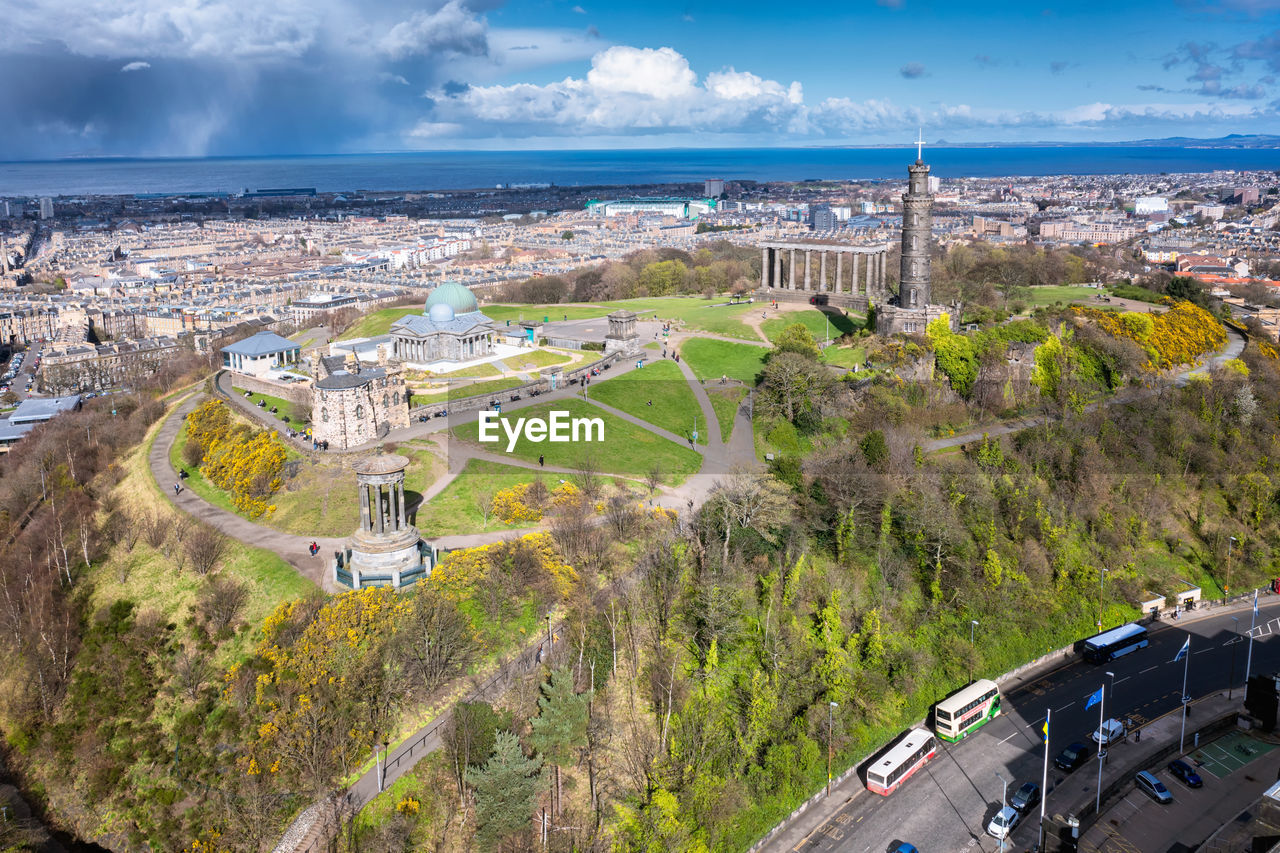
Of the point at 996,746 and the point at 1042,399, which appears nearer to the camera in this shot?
the point at 996,746

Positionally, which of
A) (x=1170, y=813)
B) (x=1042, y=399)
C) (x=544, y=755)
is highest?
(x=1042, y=399)

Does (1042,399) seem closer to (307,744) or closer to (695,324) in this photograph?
(695,324)

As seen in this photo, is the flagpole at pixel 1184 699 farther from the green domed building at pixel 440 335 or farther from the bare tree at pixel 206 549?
the green domed building at pixel 440 335

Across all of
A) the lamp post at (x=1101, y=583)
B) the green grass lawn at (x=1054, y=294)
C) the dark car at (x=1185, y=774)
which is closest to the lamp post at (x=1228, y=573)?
the lamp post at (x=1101, y=583)

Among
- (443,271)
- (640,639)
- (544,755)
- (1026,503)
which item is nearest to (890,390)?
(1026,503)

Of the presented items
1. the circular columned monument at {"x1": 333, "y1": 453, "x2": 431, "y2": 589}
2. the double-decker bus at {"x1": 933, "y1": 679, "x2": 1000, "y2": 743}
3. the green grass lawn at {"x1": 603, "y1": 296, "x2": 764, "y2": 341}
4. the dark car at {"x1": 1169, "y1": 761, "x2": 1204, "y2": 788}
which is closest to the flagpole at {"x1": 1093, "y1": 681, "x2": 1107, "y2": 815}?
the dark car at {"x1": 1169, "y1": 761, "x2": 1204, "y2": 788}

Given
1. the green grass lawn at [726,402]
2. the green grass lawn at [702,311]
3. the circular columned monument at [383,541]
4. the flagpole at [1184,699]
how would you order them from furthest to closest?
1. the green grass lawn at [702,311]
2. the green grass lawn at [726,402]
3. the circular columned monument at [383,541]
4. the flagpole at [1184,699]

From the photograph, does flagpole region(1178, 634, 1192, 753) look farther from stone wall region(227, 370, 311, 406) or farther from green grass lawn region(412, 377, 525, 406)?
stone wall region(227, 370, 311, 406)
